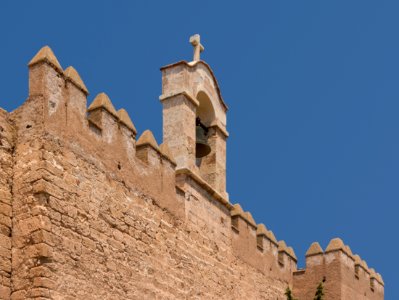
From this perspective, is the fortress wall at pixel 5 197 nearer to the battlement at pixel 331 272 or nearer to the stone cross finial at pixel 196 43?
the stone cross finial at pixel 196 43

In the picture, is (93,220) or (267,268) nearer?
(93,220)

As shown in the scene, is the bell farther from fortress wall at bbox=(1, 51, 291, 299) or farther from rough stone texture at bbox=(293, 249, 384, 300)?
rough stone texture at bbox=(293, 249, 384, 300)

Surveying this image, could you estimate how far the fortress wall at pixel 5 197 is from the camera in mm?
9773

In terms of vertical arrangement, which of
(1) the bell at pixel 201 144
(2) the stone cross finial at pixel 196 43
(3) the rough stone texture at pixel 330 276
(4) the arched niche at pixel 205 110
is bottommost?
(3) the rough stone texture at pixel 330 276

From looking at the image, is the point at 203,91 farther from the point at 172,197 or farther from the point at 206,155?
the point at 172,197

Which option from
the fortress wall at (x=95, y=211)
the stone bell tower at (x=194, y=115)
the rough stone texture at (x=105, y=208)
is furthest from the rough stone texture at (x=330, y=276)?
the fortress wall at (x=95, y=211)

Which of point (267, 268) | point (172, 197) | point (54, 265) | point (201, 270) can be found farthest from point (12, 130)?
point (267, 268)

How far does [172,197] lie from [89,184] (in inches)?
94.9

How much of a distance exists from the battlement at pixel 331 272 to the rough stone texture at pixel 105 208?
2619mm

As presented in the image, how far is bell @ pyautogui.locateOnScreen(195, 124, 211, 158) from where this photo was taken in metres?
15.7

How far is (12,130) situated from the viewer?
34.3 feet

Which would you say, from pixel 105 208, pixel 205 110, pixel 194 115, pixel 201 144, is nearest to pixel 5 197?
pixel 105 208

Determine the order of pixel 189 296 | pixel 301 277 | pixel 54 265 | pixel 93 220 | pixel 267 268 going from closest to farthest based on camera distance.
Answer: pixel 54 265 < pixel 93 220 < pixel 189 296 < pixel 267 268 < pixel 301 277

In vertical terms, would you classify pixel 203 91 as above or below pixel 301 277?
above
